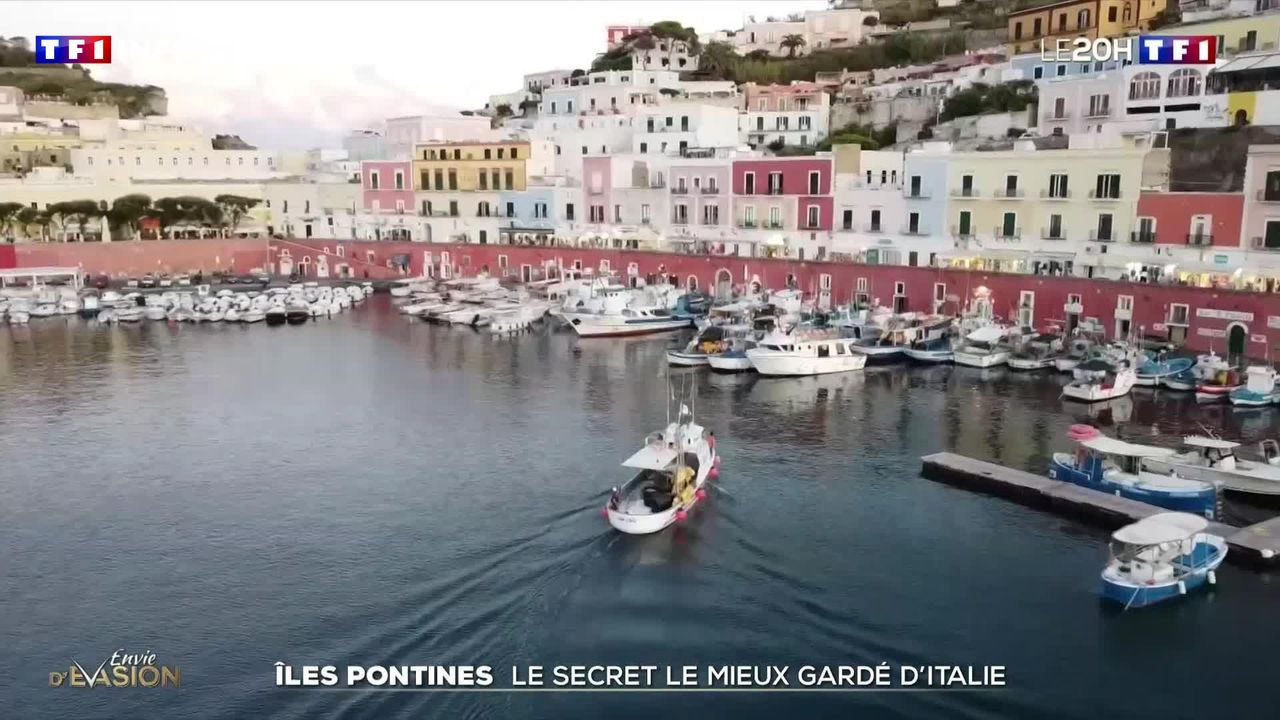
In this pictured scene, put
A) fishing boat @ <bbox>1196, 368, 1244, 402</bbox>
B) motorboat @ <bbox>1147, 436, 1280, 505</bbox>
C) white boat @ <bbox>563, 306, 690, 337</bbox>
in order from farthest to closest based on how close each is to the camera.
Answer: white boat @ <bbox>563, 306, 690, 337</bbox>, fishing boat @ <bbox>1196, 368, 1244, 402</bbox>, motorboat @ <bbox>1147, 436, 1280, 505</bbox>

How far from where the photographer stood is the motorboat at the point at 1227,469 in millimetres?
17969

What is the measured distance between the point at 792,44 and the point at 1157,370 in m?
57.0

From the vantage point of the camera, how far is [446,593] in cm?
1451

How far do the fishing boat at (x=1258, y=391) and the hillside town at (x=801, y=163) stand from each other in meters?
3.66

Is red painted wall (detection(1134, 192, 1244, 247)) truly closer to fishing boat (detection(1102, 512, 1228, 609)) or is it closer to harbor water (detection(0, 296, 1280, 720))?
harbor water (detection(0, 296, 1280, 720))

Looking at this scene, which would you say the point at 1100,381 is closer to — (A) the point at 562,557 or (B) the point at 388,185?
(A) the point at 562,557

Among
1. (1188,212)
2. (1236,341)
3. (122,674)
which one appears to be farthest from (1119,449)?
(122,674)

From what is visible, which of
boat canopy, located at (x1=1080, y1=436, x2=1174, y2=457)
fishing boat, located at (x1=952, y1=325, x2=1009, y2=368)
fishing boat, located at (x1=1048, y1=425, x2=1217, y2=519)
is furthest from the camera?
fishing boat, located at (x1=952, y1=325, x2=1009, y2=368)

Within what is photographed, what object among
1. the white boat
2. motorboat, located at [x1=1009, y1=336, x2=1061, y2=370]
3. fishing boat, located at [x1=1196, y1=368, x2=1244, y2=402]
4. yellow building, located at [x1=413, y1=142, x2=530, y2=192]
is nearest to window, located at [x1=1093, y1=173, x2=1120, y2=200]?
motorboat, located at [x1=1009, y1=336, x2=1061, y2=370]

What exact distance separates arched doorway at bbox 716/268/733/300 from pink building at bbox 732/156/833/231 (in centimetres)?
233

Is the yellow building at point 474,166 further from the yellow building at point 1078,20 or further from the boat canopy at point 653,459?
the boat canopy at point 653,459

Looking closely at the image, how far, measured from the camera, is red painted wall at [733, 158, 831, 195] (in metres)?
39.0

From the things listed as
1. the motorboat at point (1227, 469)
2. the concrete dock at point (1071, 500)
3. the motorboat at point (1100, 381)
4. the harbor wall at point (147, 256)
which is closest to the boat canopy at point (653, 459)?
the concrete dock at point (1071, 500)

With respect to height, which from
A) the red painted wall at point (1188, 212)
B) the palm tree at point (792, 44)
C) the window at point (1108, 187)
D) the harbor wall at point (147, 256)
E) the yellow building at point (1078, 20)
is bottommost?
the harbor wall at point (147, 256)
